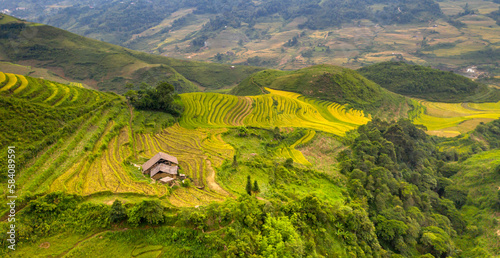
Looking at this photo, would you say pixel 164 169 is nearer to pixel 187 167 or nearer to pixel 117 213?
pixel 187 167

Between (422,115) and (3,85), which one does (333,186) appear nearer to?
(3,85)

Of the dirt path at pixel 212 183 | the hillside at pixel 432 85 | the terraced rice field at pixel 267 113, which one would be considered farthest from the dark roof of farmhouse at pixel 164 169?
the hillside at pixel 432 85

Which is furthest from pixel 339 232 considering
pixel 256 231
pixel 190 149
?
pixel 190 149

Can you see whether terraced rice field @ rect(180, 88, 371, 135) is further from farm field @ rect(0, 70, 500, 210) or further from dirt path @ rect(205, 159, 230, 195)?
dirt path @ rect(205, 159, 230, 195)

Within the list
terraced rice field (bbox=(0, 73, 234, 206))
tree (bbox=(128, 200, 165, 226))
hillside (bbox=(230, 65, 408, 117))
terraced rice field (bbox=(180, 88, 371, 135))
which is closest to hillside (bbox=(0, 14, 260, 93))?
hillside (bbox=(230, 65, 408, 117))

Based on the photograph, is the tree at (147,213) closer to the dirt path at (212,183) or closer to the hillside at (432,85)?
the dirt path at (212,183)
